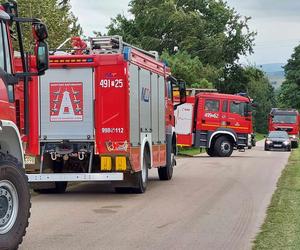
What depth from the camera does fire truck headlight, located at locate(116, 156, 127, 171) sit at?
1352cm

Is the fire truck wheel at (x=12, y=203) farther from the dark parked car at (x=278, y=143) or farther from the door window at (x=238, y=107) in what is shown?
the dark parked car at (x=278, y=143)

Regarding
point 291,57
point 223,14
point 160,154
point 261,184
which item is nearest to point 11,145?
point 160,154

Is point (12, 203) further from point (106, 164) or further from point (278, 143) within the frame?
A: point (278, 143)

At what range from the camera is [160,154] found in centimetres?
1711

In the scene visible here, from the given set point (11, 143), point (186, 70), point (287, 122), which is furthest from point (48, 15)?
point (287, 122)

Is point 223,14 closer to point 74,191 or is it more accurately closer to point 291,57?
point 291,57

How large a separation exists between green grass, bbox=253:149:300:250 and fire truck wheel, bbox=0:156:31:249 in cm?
303

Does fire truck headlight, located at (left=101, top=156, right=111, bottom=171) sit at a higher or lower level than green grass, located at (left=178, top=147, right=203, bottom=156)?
higher

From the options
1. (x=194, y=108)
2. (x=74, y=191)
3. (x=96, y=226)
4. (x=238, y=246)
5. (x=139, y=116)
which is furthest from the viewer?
(x=194, y=108)

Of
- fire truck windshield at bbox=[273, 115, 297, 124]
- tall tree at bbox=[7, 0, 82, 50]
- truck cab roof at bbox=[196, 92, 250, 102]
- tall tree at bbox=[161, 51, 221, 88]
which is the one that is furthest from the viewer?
fire truck windshield at bbox=[273, 115, 297, 124]

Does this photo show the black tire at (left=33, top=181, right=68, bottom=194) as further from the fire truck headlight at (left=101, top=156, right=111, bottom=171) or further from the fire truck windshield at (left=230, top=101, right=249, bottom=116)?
the fire truck windshield at (left=230, top=101, right=249, bottom=116)

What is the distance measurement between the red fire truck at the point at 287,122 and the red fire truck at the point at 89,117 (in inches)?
1476

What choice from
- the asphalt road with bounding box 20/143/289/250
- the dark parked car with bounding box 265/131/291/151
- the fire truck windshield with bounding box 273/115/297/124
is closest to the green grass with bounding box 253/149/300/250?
the asphalt road with bounding box 20/143/289/250

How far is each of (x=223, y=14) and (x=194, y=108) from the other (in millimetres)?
32074
